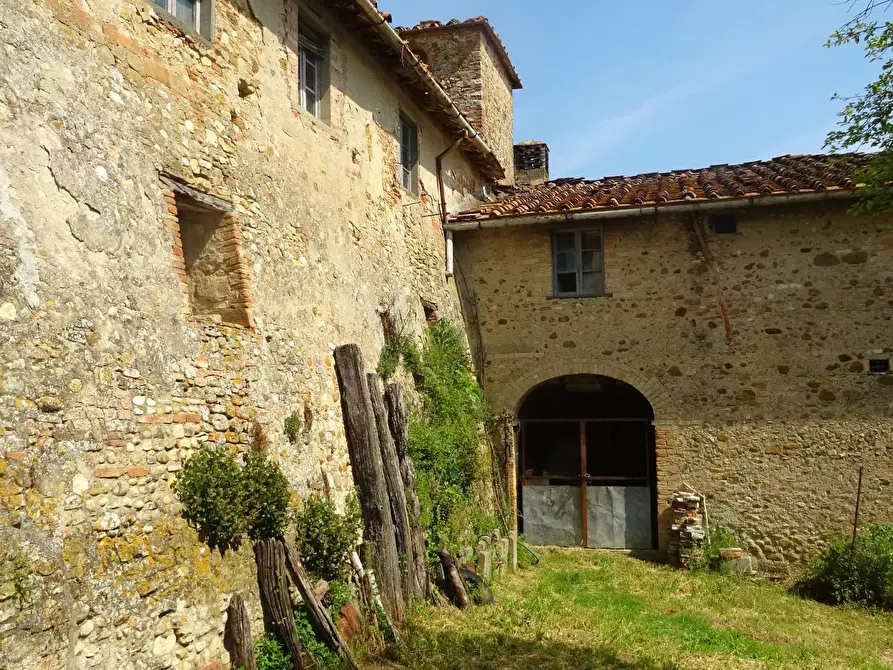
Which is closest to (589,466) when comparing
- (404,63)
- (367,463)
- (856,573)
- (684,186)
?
(684,186)

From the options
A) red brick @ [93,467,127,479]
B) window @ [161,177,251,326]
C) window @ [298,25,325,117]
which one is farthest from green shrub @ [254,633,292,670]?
window @ [298,25,325,117]

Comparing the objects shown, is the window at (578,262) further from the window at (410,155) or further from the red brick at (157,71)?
the red brick at (157,71)

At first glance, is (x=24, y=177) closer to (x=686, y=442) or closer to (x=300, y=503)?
(x=300, y=503)

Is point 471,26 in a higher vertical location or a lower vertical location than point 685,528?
higher

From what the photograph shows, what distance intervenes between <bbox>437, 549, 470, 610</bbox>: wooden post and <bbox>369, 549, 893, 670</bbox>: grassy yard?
0.26 m

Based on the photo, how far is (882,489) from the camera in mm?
10664

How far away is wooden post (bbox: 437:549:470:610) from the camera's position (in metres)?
8.26

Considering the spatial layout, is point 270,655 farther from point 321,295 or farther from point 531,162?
point 531,162

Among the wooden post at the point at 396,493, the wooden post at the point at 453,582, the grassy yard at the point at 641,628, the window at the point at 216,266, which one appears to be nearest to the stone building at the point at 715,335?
the grassy yard at the point at 641,628

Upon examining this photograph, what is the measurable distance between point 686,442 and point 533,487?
2.56 metres

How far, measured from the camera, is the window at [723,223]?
38.3 feet

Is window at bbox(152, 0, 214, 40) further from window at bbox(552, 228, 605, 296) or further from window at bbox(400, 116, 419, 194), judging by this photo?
window at bbox(552, 228, 605, 296)

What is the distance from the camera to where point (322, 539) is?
6.86 meters

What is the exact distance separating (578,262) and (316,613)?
761cm
